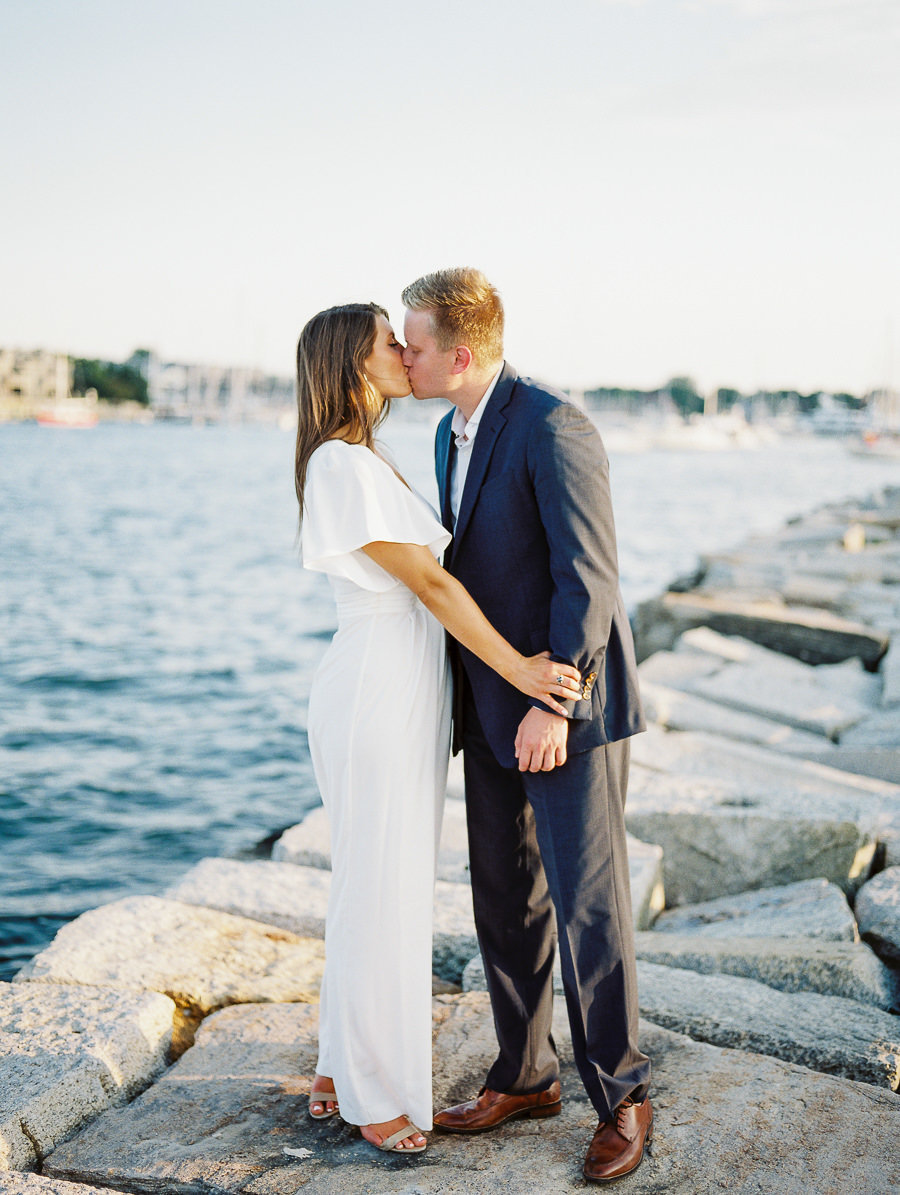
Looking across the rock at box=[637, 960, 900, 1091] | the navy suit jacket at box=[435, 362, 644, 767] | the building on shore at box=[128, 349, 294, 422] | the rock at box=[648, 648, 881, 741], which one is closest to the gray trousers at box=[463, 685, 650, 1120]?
the navy suit jacket at box=[435, 362, 644, 767]

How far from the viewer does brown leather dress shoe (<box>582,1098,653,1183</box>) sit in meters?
2.32

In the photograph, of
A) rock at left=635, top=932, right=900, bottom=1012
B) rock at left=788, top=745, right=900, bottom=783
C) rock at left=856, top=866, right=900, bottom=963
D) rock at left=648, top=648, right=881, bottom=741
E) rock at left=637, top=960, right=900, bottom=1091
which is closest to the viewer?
rock at left=637, top=960, right=900, bottom=1091

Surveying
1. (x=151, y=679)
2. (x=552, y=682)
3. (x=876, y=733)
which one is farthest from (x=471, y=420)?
(x=151, y=679)

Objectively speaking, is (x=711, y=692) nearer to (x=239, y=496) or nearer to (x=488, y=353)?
(x=488, y=353)

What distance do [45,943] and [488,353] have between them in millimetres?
4174

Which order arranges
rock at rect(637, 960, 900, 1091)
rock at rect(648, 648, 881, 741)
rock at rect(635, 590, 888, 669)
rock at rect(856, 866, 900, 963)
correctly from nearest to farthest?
rock at rect(637, 960, 900, 1091) < rock at rect(856, 866, 900, 963) < rock at rect(648, 648, 881, 741) < rock at rect(635, 590, 888, 669)

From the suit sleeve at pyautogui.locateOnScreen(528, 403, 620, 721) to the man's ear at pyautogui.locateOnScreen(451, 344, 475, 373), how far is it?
10.1 inches

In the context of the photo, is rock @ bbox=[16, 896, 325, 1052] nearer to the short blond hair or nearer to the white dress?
the white dress

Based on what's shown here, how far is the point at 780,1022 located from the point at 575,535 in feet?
5.13

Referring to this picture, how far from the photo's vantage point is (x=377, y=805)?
2.59 metres

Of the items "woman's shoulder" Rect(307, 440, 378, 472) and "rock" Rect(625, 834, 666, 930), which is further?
"rock" Rect(625, 834, 666, 930)

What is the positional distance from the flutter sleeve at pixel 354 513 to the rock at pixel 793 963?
1.71 meters

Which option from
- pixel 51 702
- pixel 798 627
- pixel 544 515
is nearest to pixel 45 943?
pixel 544 515

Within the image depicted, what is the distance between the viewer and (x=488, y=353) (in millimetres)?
2588
